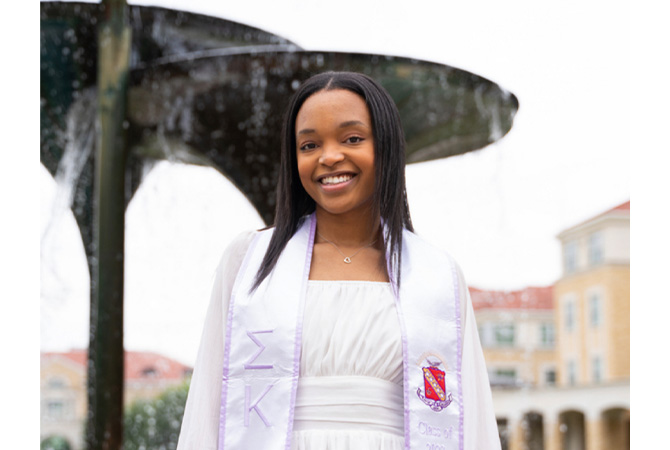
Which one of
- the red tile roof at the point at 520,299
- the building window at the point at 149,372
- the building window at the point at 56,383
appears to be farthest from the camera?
the building window at the point at 56,383

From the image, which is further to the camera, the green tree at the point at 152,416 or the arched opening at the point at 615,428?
the arched opening at the point at 615,428

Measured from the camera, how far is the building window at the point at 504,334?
2287cm

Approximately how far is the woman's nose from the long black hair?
10 centimetres

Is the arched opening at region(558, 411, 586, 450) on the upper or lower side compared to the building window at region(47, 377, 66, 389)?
lower

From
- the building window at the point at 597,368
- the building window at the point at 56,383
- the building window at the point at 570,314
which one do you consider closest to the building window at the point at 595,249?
the building window at the point at 570,314

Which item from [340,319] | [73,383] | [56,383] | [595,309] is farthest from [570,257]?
[340,319]

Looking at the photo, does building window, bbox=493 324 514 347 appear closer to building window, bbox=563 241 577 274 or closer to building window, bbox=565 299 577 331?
building window, bbox=565 299 577 331

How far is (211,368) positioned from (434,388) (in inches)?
21.4

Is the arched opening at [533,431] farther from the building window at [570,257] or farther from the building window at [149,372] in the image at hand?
the building window at [149,372]

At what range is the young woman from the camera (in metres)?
2.26

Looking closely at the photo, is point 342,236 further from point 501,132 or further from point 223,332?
point 501,132

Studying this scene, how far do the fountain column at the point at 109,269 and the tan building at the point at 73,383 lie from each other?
9955mm

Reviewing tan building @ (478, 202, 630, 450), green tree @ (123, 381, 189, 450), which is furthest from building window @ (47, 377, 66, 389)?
tan building @ (478, 202, 630, 450)

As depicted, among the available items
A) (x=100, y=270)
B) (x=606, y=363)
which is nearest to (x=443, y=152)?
(x=100, y=270)
